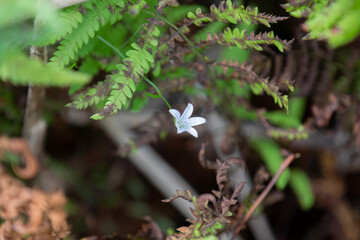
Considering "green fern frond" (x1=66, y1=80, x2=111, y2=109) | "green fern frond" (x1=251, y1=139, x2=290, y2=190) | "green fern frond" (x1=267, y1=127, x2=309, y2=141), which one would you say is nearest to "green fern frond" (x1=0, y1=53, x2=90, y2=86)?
"green fern frond" (x1=66, y1=80, x2=111, y2=109)

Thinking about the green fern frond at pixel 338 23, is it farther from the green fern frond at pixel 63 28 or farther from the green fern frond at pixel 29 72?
the green fern frond at pixel 63 28

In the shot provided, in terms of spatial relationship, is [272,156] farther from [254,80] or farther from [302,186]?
[254,80]

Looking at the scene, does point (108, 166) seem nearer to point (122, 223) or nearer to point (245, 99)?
point (122, 223)

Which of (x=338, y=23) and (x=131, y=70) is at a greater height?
(x=131, y=70)

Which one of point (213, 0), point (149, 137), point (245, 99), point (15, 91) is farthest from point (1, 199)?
point (213, 0)

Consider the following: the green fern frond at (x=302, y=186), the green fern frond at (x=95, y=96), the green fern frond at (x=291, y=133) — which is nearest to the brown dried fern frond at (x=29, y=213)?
the green fern frond at (x=95, y=96)

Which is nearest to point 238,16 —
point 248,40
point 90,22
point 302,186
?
point 248,40

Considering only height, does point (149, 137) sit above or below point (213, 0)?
below

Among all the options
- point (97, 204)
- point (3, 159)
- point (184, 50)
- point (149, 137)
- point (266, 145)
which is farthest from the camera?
point (97, 204)

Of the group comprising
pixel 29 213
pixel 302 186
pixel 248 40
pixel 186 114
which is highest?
pixel 248 40
